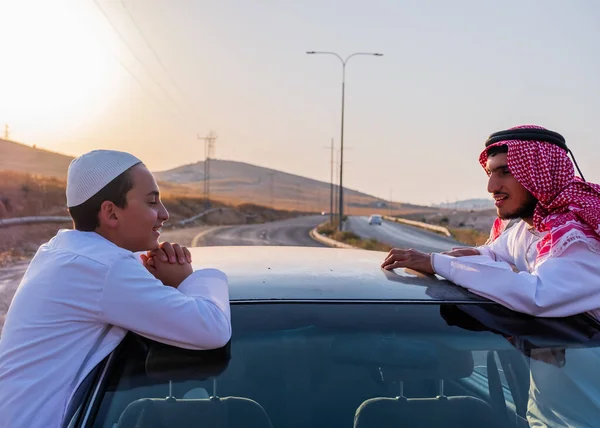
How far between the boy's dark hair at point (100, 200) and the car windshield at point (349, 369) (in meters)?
0.44

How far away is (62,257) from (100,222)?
24 cm

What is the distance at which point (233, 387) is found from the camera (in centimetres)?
213

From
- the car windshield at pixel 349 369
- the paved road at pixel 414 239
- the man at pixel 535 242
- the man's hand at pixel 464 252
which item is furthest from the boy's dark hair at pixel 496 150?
the paved road at pixel 414 239

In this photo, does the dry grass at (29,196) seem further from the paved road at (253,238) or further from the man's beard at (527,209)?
the man's beard at (527,209)

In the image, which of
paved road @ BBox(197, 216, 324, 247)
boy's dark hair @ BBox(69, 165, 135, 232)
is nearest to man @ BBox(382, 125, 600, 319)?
boy's dark hair @ BBox(69, 165, 135, 232)

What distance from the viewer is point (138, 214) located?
7.72 ft

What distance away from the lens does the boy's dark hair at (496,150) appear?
3302 millimetres

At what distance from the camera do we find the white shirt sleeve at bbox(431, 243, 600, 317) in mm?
2418

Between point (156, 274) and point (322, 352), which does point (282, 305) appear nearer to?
point (322, 352)

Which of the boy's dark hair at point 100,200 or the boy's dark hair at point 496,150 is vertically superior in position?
the boy's dark hair at point 496,150

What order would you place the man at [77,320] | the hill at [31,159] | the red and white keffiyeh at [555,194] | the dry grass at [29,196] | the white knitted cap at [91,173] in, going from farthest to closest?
the hill at [31,159]
the dry grass at [29,196]
the red and white keffiyeh at [555,194]
the white knitted cap at [91,173]
the man at [77,320]

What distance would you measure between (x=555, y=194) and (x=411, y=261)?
771 mm

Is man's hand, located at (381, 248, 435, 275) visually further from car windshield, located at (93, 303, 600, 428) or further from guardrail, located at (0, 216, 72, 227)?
guardrail, located at (0, 216, 72, 227)

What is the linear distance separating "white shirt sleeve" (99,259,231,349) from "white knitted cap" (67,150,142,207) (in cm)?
32
